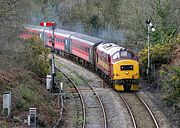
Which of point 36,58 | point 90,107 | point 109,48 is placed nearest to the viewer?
point 90,107

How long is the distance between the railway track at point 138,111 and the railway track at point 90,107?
147 centimetres

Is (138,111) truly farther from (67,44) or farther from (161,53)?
(67,44)

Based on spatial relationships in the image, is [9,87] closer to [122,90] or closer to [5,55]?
A: [5,55]

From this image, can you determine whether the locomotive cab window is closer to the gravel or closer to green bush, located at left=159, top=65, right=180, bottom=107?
the gravel

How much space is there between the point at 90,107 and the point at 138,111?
2.77 metres

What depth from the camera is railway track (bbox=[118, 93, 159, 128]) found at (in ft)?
66.4

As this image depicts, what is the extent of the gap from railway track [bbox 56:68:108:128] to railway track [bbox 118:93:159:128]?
147 centimetres

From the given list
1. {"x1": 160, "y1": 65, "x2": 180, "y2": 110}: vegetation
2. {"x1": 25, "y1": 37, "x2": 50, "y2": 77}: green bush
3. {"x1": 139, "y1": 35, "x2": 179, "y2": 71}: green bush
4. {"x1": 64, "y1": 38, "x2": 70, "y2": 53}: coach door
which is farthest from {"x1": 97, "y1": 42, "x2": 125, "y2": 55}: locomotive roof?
{"x1": 64, "y1": 38, "x2": 70, "y2": 53}: coach door

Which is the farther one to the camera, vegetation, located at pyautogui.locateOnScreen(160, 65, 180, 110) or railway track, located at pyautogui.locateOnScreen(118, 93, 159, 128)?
vegetation, located at pyautogui.locateOnScreen(160, 65, 180, 110)

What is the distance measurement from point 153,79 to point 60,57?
1930 centimetres

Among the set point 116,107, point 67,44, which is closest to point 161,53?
point 116,107

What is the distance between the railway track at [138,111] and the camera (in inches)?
797

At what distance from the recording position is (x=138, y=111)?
22.8 m

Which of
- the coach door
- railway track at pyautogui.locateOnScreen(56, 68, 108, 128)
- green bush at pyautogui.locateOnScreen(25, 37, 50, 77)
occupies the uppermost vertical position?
green bush at pyautogui.locateOnScreen(25, 37, 50, 77)
